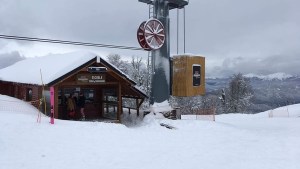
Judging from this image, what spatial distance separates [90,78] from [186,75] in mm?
7554

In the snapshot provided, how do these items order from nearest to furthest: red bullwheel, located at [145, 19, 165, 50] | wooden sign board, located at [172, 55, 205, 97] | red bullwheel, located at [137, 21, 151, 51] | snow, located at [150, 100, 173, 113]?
red bullwheel, located at [145, 19, 165, 50]
red bullwheel, located at [137, 21, 151, 51]
snow, located at [150, 100, 173, 113]
wooden sign board, located at [172, 55, 205, 97]

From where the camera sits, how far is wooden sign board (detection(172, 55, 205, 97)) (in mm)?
23594

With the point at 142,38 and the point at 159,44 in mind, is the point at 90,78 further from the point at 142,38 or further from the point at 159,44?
the point at 159,44

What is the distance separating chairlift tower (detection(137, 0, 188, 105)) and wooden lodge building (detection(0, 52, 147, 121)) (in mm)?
1668

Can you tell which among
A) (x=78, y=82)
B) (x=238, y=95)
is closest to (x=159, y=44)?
(x=78, y=82)

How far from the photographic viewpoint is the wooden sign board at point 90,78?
18.9m

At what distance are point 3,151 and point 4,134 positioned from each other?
5.93 ft

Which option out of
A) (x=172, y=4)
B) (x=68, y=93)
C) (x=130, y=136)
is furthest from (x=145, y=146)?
(x=172, y=4)

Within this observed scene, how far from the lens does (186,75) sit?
23578 millimetres

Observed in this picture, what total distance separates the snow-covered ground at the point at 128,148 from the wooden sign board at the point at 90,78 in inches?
131

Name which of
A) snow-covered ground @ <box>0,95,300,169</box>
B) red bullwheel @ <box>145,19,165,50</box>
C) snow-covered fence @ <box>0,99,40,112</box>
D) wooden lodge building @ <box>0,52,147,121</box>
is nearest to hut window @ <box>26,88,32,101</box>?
wooden lodge building @ <box>0,52,147,121</box>

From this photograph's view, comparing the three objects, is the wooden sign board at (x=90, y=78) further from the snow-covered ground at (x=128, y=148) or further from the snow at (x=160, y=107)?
the snow at (x=160, y=107)

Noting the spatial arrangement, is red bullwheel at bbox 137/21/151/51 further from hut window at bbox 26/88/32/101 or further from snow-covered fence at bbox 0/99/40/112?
hut window at bbox 26/88/32/101

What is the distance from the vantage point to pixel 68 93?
69.8ft
